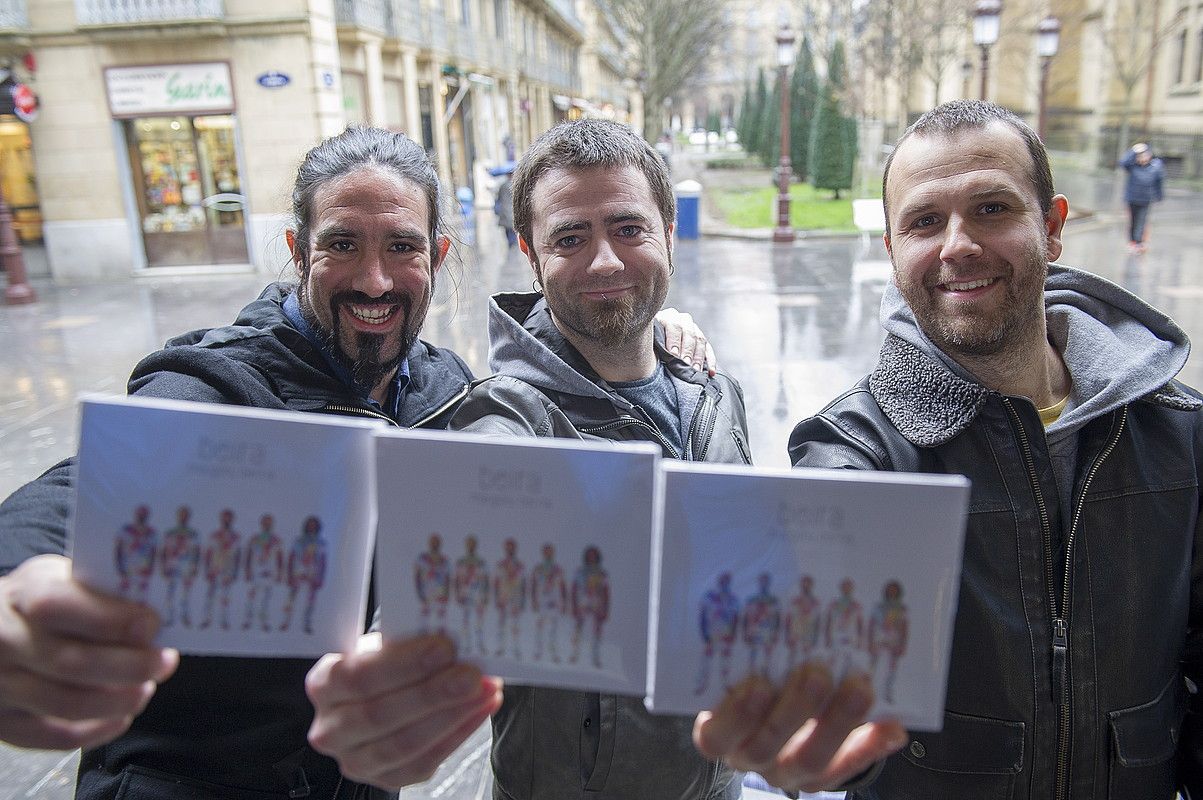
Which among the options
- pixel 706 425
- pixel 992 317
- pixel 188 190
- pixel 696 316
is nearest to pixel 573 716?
pixel 706 425

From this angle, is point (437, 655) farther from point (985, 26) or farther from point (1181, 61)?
point (1181, 61)

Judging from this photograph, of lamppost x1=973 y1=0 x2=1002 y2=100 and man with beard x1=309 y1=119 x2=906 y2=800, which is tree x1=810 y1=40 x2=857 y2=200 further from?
man with beard x1=309 y1=119 x2=906 y2=800

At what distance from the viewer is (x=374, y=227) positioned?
1968mm

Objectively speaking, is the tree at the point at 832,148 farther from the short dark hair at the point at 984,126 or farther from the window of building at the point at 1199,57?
the short dark hair at the point at 984,126

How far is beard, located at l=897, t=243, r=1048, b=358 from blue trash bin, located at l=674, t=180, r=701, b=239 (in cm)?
1535

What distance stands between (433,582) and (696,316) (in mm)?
9441

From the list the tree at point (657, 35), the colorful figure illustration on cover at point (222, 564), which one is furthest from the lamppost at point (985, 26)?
the colorful figure illustration on cover at point (222, 564)

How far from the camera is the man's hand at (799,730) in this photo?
99 centimetres

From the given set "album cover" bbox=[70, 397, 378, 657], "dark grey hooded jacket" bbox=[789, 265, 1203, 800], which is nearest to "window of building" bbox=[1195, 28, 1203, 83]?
"dark grey hooded jacket" bbox=[789, 265, 1203, 800]

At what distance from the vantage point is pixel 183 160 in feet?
51.9

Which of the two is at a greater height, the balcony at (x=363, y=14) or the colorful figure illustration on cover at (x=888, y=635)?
the balcony at (x=363, y=14)

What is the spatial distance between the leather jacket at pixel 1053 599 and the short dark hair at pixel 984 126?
0.50m

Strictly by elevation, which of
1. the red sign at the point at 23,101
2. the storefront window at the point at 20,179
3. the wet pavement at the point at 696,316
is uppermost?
the red sign at the point at 23,101

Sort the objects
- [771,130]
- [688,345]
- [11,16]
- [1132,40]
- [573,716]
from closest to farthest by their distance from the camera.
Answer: [573,716] < [688,345] < [11,16] < [1132,40] < [771,130]
